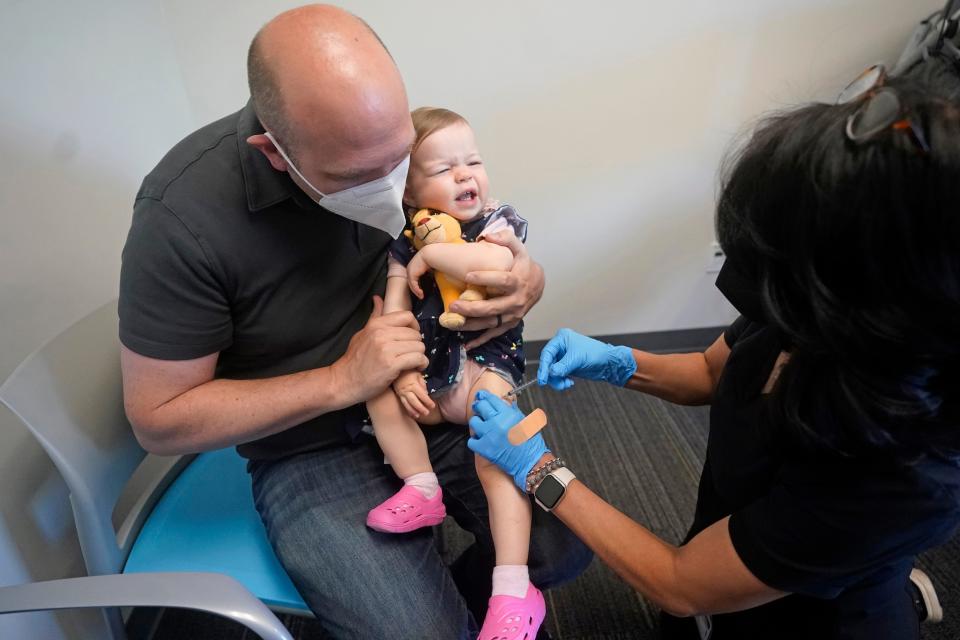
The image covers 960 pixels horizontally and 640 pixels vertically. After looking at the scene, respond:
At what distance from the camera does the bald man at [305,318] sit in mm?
902

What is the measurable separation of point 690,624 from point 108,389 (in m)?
1.43

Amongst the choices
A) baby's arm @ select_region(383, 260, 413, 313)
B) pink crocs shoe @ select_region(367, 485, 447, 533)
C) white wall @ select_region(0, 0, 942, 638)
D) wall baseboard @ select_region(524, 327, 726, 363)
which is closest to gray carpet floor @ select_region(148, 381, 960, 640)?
wall baseboard @ select_region(524, 327, 726, 363)

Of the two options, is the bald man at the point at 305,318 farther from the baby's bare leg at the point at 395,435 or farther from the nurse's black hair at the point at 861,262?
the nurse's black hair at the point at 861,262

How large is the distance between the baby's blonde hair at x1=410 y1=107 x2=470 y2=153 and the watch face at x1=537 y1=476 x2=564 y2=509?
749 millimetres

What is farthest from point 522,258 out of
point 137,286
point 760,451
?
point 137,286

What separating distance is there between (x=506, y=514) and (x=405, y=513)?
20 cm

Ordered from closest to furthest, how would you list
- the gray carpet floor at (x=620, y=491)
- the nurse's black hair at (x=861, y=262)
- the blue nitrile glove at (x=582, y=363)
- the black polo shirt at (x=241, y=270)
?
the nurse's black hair at (x=861, y=262) → the black polo shirt at (x=241, y=270) → the blue nitrile glove at (x=582, y=363) → the gray carpet floor at (x=620, y=491)

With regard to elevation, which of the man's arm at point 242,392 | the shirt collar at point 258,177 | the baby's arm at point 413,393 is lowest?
the baby's arm at point 413,393

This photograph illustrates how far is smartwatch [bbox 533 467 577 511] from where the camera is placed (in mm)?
1027

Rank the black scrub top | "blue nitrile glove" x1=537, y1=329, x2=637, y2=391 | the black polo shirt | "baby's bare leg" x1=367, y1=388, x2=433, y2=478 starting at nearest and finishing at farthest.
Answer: the black scrub top < the black polo shirt < "baby's bare leg" x1=367, y1=388, x2=433, y2=478 < "blue nitrile glove" x1=537, y1=329, x2=637, y2=391

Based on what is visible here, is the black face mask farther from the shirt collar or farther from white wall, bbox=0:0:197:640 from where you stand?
white wall, bbox=0:0:197:640

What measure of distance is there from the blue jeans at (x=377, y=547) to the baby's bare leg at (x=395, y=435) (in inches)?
3.7

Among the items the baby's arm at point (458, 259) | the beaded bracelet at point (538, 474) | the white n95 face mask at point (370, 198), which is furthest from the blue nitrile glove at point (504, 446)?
the white n95 face mask at point (370, 198)

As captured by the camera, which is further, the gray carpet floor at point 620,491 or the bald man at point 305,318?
the gray carpet floor at point 620,491
